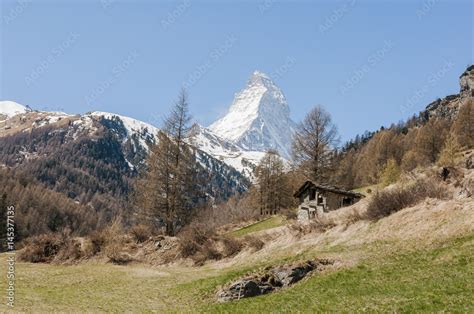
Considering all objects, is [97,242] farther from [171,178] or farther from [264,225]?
[264,225]

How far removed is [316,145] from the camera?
57.0 metres

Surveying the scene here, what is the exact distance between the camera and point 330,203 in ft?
171

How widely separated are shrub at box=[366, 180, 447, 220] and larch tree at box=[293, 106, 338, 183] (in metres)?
25.0

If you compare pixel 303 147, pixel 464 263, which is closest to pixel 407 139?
pixel 303 147

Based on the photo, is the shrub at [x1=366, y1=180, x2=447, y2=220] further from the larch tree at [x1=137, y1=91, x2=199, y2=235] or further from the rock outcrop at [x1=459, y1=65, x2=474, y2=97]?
the rock outcrop at [x1=459, y1=65, x2=474, y2=97]

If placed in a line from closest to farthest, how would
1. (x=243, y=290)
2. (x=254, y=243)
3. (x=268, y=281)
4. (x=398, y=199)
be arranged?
(x=243, y=290)
(x=268, y=281)
(x=398, y=199)
(x=254, y=243)

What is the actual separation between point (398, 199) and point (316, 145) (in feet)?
85.3

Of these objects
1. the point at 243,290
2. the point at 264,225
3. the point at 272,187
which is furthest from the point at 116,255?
the point at 272,187

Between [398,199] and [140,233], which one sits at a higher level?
[398,199]

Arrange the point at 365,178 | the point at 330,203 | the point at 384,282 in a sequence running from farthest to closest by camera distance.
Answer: the point at 365,178 → the point at 330,203 → the point at 384,282

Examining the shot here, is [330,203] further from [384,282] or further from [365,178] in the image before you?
[365,178]

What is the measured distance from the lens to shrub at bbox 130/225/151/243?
4394cm

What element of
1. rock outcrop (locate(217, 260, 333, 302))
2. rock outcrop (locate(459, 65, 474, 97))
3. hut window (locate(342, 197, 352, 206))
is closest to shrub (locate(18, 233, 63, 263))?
rock outcrop (locate(217, 260, 333, 302))

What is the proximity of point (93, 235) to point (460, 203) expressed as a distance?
106 ft
